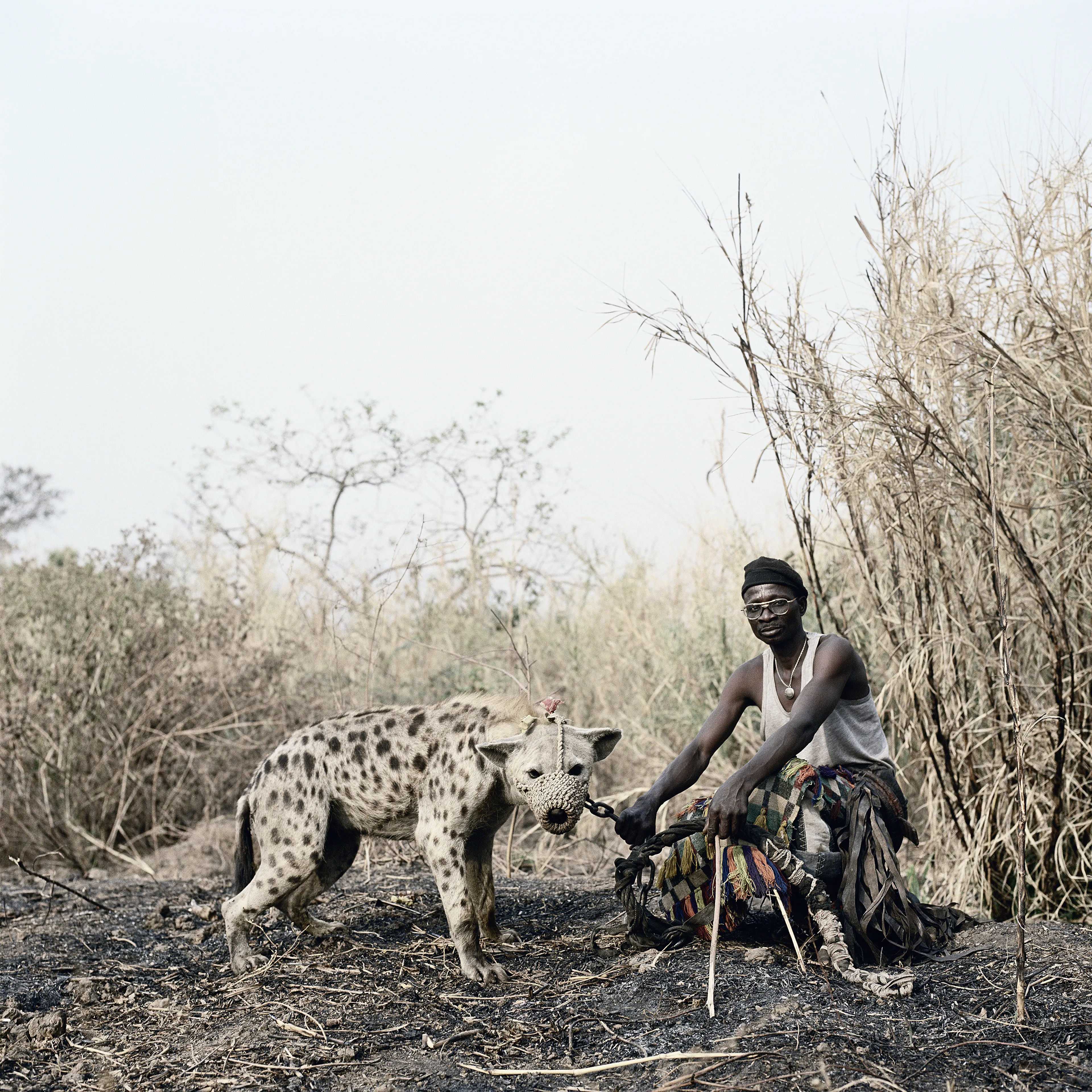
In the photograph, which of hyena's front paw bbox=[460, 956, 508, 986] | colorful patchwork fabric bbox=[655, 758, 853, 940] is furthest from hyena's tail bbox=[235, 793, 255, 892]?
colorful patchwork fabric bbox=[655, 758, 853, 940]

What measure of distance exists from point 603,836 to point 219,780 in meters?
2.69

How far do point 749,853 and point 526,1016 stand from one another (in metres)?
0.94

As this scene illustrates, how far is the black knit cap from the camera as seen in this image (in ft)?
13.8

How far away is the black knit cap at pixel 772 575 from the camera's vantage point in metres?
4.20

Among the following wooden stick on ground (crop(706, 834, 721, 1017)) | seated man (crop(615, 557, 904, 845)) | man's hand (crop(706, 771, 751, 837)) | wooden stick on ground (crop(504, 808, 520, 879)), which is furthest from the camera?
wooden stick on ground (crop(504, 808, 520, 879))

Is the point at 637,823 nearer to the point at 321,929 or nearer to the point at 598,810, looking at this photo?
the point at 598,810

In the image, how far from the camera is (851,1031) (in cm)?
329

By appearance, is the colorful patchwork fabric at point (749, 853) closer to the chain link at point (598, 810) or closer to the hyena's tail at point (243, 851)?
the chain link at point (598, 810)

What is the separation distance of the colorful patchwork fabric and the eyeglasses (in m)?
0.54

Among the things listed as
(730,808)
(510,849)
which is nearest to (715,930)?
(730,808)

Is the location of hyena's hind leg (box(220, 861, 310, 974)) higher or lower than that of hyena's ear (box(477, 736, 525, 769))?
lower

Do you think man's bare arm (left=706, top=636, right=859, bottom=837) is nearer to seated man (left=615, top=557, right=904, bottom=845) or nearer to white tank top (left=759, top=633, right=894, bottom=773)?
seated man (left=615, top=557, right=904, bottom=845)

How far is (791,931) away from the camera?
3652 mm

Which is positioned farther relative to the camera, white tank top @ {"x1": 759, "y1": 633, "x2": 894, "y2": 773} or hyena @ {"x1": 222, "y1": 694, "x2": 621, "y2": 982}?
white tank top @ {"x1": 759, "y1": 633, "x2": 894, "y2": 773}
